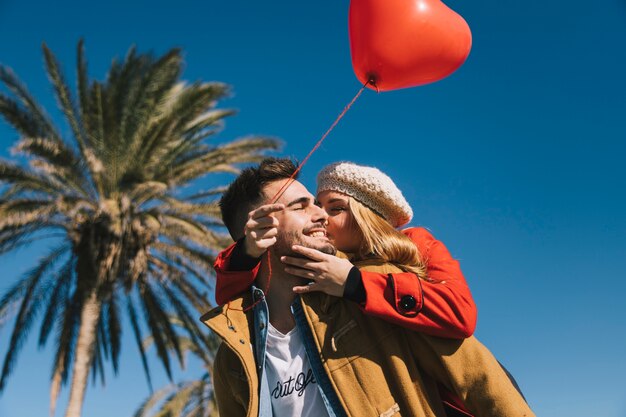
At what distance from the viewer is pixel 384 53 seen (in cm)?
309

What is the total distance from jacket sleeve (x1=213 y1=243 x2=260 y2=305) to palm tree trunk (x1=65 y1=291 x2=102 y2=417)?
881 centimetres

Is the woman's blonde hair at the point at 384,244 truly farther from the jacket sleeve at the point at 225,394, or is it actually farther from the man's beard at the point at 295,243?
the jacket sleeve at the point at 225,394

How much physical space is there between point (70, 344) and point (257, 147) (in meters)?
5.39

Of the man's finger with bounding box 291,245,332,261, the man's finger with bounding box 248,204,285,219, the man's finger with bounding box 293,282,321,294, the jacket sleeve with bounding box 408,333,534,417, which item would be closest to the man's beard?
the man's finger with bounding box 291,245,332,261

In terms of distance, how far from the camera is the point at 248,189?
3.43 metres

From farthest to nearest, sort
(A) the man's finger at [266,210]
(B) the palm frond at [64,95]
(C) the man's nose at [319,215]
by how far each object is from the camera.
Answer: (B) the palm frond at [64,95]
(C) the man's nose at [319,215]
(A) the man's finger at [266,210]

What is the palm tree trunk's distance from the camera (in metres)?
10.3

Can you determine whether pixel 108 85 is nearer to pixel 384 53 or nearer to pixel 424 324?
pixel 384 53

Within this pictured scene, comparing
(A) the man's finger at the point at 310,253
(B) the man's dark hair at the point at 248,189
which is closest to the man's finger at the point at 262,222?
(A) the man's finger at the point at 310,253

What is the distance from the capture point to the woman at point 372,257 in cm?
234

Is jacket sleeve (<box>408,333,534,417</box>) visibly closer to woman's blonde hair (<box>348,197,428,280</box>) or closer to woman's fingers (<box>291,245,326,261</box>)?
woman's blonde hair (<box>348,197,428,280</box>)

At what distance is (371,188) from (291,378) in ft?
4.02

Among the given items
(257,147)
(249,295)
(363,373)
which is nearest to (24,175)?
(257,147)

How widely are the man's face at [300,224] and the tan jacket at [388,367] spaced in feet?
1.13
